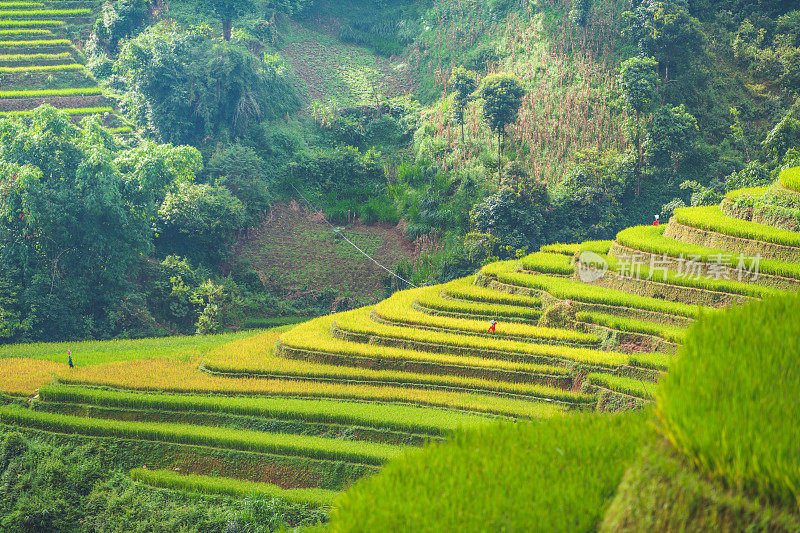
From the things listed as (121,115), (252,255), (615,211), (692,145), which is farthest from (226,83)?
(692,145)

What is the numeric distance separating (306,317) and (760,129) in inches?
717

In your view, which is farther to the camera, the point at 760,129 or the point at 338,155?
the point at 338,155

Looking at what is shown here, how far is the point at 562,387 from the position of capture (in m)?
12.7

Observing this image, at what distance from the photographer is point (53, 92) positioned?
91.8 ft

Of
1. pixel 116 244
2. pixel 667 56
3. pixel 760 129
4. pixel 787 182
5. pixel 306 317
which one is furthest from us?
pixel 667 56

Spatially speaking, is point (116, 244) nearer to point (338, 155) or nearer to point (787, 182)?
point (338, 155)

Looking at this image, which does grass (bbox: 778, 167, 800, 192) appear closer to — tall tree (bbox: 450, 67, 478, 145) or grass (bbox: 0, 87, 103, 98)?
tall tree (bbox: 450, 67, 478, 145)

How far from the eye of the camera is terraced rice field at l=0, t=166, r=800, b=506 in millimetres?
11641

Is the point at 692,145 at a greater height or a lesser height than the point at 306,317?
greater

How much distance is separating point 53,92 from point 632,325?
2579 cm

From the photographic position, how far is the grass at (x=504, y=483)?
459 cm

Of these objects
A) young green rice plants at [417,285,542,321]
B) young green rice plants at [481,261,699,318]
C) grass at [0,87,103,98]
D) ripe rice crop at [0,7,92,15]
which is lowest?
young green rice plants at [417,285,542,321]

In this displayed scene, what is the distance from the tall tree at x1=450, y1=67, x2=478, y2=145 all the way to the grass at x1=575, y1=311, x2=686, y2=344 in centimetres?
1438

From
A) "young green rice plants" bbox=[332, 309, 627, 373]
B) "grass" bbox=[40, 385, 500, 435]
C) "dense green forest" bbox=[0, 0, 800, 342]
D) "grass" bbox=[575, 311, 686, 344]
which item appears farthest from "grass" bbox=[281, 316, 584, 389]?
"dense green forest" bbox=[0, 0, 800, 342]
